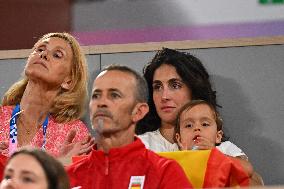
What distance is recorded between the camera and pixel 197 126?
2307 millimetres

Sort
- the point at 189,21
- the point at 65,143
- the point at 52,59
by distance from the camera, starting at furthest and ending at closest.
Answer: the point at 189,21
the point at 52,59
the point at 65,143

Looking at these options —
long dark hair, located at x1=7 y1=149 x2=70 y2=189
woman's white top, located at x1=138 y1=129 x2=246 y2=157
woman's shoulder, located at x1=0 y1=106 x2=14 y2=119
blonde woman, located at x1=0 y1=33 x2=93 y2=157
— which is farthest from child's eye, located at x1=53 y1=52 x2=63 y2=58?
long dark hair, located at x1=7 y1=149 x2=70 y2=189

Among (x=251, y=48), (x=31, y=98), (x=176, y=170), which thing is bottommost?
(x=176, y=170)

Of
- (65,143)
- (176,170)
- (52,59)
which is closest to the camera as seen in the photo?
(176,170)

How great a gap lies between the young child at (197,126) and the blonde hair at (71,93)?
1.35 ft

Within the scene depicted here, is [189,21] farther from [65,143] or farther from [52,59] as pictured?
[65,143]

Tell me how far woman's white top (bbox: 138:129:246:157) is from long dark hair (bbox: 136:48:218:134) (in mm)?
58

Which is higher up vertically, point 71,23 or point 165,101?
point 71,23

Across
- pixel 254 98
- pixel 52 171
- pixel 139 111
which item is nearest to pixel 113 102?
pixel 139 111

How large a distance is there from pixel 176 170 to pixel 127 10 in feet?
3.63

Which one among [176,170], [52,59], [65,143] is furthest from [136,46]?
[176,170]

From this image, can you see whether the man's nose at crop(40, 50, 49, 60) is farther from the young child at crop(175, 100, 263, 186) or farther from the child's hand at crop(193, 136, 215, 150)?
the child's hand at crop(193, 136, 215, 150)

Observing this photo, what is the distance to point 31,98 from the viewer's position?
2654 millimetres

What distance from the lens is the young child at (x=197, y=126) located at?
2279 millimetres
